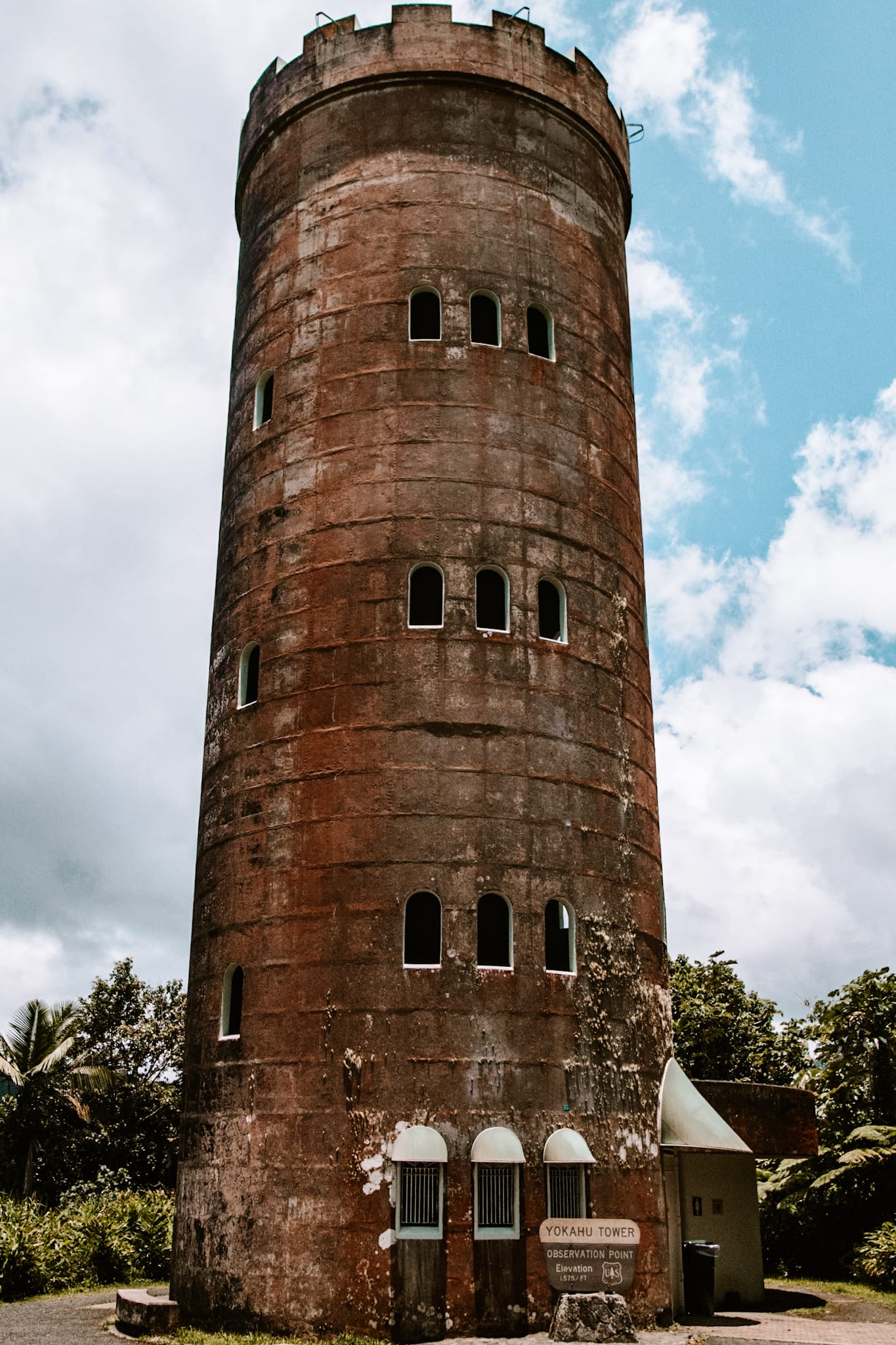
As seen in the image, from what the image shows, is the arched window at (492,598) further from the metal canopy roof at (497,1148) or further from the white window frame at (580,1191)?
the white window frame at (580,1191)

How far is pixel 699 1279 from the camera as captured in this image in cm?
1964

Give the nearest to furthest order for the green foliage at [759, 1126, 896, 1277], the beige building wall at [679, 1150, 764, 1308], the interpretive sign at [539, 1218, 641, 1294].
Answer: the interpretive sign at [539, 1218, 641, 1294], the beige building wall at [679, 1150, 764, 1308], the green foliage at [759, 1126, 896, 1277]

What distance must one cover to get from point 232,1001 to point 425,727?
514 centimetres

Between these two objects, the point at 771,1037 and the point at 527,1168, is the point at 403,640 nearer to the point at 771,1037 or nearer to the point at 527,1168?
the point at 527,1168

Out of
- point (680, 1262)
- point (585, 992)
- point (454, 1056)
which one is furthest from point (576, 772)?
point (680, 1262)

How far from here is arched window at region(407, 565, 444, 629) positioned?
19.5 metres

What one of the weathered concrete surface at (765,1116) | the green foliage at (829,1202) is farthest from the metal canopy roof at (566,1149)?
the green foliage at (829,1202)

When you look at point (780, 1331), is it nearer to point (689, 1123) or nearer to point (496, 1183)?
point (689, 1123)

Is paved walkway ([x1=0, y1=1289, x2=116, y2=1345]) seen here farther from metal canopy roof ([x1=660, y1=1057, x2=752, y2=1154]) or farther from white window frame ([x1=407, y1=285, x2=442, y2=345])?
white window frame ([x1=407, y1=285, x2=442, y2=345])

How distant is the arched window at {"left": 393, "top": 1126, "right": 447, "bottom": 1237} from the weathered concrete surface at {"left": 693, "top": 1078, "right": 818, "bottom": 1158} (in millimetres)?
6202

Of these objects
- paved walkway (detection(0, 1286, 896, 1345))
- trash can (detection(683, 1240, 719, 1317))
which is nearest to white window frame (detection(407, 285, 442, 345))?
paved walkway (detection(0, 1286, 896, 1345))

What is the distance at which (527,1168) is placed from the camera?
1683 cm

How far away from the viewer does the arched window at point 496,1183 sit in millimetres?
16422

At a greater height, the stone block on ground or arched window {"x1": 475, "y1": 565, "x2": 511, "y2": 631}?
arched window {"x1": 475, "y1": 565, "x2": 511, "y2": 631}
